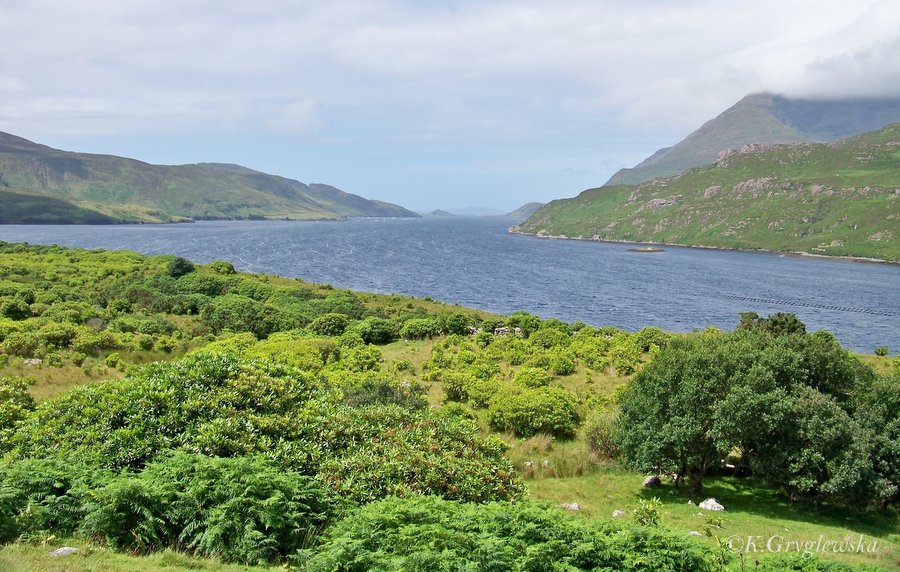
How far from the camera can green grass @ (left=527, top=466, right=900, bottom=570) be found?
1686cm

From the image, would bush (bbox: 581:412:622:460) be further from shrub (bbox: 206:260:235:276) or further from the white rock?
shrub (bbox: 206:260:235:276)

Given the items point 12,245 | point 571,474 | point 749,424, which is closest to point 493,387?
point 571,474

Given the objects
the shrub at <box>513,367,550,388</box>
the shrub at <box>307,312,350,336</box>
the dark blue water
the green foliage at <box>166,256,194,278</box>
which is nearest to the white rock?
the shrub at <box>513,367,550,388</box>

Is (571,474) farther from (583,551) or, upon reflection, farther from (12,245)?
(12,245)

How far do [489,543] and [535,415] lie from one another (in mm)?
18688

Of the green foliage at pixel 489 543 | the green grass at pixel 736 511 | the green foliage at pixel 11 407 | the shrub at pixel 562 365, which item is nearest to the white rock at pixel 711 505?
the green grass at pixel 736 511

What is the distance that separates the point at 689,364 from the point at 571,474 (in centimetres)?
669

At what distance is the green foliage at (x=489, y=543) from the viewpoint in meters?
9.91

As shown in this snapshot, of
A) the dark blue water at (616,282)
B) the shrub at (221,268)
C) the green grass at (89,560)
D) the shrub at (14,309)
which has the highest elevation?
the green grass at (89,560)

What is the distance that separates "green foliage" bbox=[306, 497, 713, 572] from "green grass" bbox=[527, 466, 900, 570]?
15.3 feet

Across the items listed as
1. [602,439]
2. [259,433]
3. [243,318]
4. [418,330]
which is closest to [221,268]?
[243,318]

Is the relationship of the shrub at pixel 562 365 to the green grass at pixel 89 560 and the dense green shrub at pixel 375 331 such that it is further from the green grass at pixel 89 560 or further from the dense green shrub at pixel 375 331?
the green grass at pixel 89 560

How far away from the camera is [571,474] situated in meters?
23.4

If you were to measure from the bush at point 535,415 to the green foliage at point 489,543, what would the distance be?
53.8 feet
